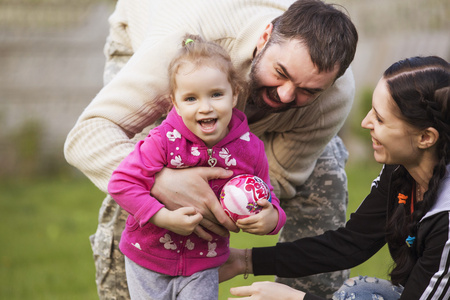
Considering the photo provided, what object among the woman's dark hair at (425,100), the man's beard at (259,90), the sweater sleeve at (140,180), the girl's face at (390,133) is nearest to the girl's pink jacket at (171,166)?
the sweater sleeve at (140,180)

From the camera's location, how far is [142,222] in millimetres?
2795

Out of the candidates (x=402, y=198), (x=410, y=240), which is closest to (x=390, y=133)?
(x=402, y=198)

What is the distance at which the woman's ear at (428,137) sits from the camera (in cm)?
282

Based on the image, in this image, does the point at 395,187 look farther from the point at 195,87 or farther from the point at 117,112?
the point at 117,112

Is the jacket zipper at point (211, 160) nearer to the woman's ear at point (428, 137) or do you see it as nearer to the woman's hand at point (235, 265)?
the woman's hand at point (235, 265)

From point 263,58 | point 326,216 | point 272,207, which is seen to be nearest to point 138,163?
point 272,207

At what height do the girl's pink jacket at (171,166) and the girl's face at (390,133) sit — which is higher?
the girl's face at (390,133)

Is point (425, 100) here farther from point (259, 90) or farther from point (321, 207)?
point (321, 207)

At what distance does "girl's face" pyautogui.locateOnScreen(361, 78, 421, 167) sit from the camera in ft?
9.43

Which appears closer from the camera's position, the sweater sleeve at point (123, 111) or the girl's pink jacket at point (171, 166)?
the girl's pink jacket at point (171, 166)

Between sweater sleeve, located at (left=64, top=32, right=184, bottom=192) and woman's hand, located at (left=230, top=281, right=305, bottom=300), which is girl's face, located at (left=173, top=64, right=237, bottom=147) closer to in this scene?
sweater sleeve, located at (left=64, top=32, right=184, bottom=192)

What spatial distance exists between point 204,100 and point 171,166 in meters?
0.32

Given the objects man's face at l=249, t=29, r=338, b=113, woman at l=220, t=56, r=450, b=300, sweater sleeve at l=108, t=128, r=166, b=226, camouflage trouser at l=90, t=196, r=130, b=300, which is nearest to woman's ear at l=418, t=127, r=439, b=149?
A: woman at l=220, t=56, r=450, b=300

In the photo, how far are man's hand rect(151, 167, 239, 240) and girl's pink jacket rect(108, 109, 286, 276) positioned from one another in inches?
1.3
